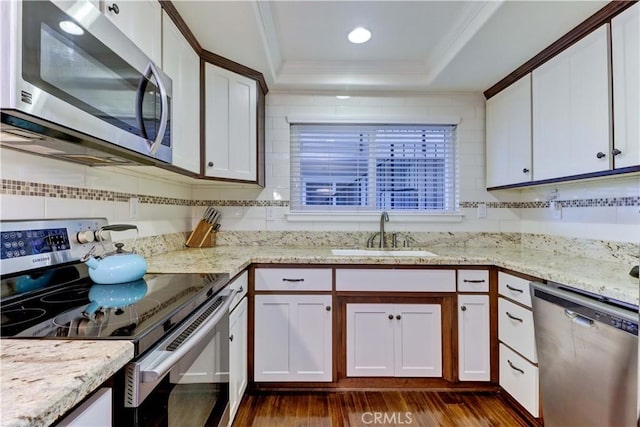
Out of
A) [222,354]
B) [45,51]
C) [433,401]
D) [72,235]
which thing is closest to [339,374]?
[433,401]

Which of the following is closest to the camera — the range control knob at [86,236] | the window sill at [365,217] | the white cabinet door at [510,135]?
the range control knob at [86,236]

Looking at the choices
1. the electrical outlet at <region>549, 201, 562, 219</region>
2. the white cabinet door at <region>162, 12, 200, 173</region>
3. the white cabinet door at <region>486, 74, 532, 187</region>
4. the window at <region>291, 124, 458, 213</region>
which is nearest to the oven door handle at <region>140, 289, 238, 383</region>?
the white cabinet door at <region>162, 12, 200, 173</region>

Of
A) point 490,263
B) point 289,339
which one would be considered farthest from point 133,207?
point 490,263

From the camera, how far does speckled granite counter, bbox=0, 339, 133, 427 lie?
45 cm

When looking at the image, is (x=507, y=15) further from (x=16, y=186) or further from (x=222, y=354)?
(x=16, y=186)

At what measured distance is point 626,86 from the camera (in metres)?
1.41

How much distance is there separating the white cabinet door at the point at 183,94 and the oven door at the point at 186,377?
2.75 feet

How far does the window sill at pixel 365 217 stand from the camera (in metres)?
2.53

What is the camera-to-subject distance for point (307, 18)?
1.81 meters

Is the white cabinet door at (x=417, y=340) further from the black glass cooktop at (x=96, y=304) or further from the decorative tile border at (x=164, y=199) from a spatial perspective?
the black glass cooktop at (x=96, y=304)

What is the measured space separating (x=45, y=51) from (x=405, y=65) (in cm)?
218

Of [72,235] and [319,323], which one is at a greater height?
[72,235]

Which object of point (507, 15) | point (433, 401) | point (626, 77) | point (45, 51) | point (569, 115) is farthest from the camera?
point (433, 401)

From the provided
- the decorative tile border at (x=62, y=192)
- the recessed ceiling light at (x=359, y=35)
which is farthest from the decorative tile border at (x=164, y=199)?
the recessed ceiling light at (x=359, y=35)
